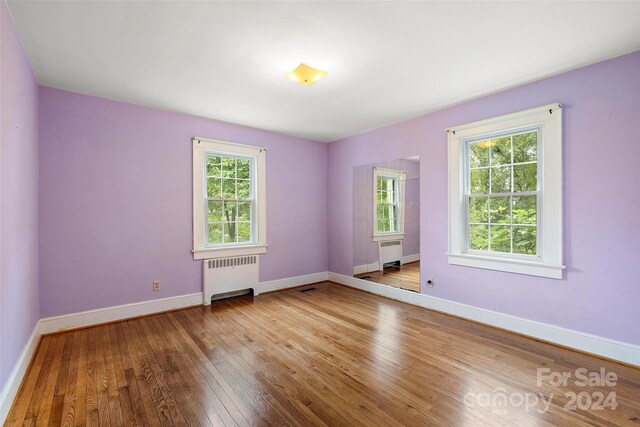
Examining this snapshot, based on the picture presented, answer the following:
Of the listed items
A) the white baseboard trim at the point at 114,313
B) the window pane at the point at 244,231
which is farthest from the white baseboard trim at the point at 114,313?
the window pane at the point at 244,231

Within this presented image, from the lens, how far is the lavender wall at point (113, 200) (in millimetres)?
3174

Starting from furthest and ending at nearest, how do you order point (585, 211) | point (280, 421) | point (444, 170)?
point (444, 170)
point (585, 211)
point (280, 421)

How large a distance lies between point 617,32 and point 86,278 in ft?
18.0

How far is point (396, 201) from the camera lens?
4.47 m

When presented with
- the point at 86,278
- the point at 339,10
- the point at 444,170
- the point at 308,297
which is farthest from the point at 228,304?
the point at 339,10

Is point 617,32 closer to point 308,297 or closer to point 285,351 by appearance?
point 285,351

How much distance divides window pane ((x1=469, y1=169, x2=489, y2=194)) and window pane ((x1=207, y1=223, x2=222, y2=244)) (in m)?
3.52

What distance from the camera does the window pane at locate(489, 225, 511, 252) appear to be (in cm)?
331

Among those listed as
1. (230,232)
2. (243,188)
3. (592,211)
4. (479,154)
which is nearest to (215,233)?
(230,232)

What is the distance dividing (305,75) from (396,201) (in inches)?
95.2

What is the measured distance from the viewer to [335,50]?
247cm

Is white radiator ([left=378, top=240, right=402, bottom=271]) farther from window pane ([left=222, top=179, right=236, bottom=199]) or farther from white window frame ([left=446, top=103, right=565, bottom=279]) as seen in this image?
window pane ([left=222, top=179, right=236, bottom=199])

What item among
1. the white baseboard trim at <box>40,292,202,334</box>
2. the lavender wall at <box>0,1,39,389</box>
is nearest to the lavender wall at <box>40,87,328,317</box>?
the white baseboard trim at <box>40,292,202,334</box>

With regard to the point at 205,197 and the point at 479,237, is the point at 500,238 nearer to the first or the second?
the point at 479,237
